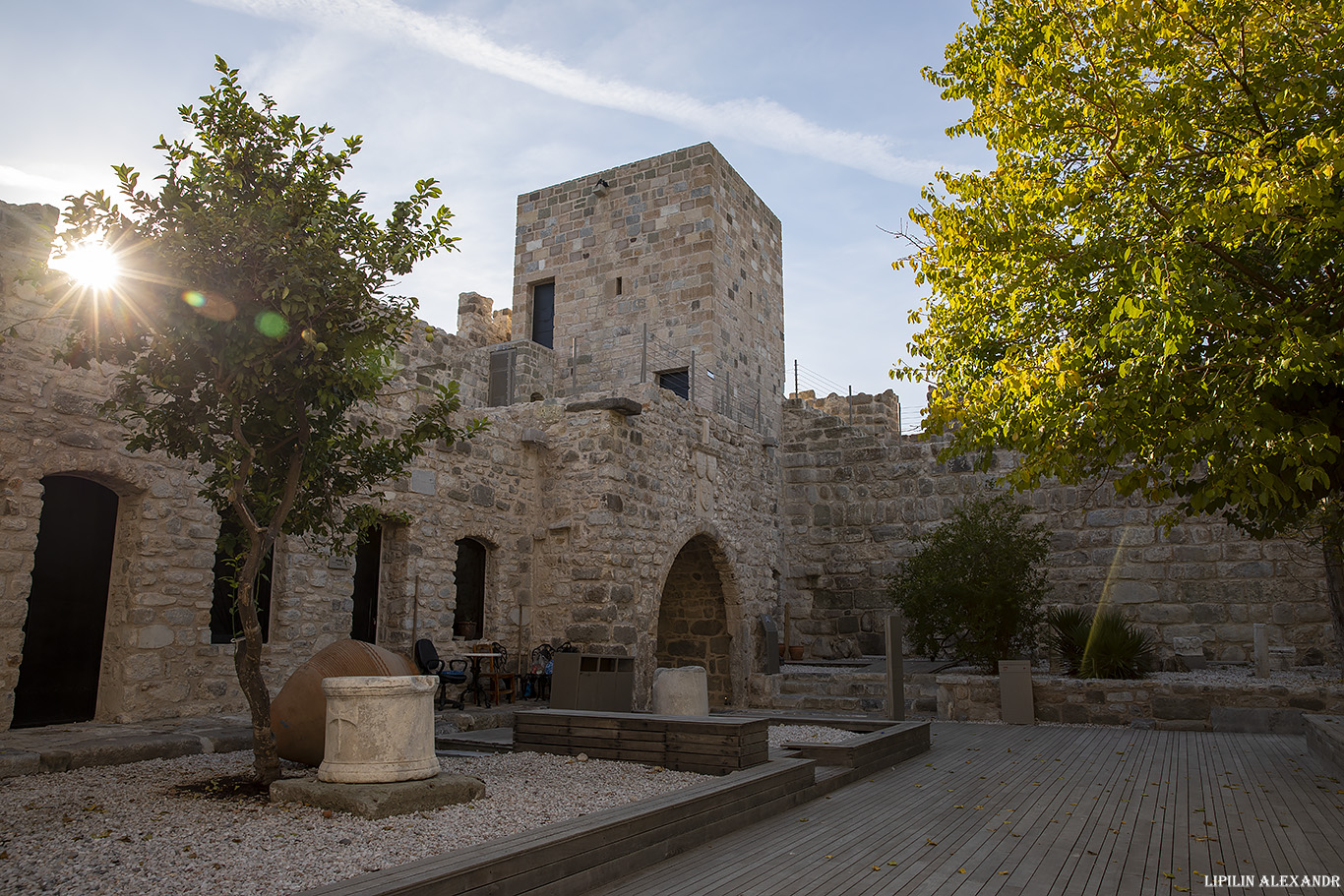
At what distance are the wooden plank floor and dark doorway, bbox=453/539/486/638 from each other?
513 centimetres

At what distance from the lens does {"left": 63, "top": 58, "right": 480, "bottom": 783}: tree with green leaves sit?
5.05 meters

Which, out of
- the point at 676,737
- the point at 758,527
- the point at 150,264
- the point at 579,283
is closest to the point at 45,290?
the point at 150,264

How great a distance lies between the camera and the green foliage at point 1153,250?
16.6 ft

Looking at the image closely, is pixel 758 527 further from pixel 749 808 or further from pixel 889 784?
pixel 749 808

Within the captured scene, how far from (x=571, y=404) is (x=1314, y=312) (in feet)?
24.7

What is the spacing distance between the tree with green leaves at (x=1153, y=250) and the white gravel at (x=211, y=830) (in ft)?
12.0

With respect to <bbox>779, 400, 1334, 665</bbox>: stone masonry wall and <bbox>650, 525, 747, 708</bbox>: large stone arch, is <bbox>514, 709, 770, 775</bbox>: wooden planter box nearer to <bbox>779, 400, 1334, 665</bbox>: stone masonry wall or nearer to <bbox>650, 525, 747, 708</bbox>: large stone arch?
<bbox>650, 525, 747, 708</bbox>: large stone arch

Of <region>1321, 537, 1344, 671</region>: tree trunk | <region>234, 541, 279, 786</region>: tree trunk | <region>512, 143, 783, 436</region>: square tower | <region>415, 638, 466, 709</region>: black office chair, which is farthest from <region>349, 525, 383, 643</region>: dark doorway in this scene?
<region>1321, 537, 1344, 671</region>: tree trunk

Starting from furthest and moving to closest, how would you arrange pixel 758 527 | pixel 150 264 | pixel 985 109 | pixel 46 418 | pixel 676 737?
pixel 758 527 → pixel 985 109 → pixel 46 418 → pixel 676 737 → pixel 150 264

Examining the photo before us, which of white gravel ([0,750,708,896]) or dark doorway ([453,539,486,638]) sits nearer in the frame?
white gravel ([0,750,708,896])

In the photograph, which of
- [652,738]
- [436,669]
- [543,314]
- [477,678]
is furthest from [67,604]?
[543,314]

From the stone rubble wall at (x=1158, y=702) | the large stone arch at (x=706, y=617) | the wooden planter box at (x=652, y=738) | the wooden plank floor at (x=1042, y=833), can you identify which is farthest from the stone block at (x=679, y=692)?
the large stone arch at (x=706, y=617)

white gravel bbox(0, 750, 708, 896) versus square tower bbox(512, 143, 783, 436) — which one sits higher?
square tower bbox(512, 143, 783, 436)

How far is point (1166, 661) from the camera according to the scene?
1163 centimetres
